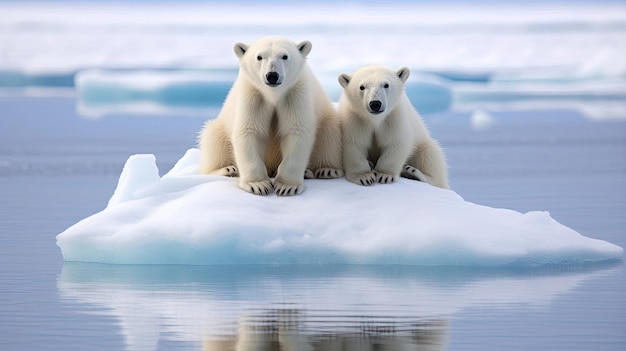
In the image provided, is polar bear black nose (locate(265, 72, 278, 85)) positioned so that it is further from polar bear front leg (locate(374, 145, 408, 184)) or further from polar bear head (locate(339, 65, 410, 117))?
polar bear front leg (locate(374, 145, 408, 184))

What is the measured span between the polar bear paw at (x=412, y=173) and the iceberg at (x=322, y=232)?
0.49 m

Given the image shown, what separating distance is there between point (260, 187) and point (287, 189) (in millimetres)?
165

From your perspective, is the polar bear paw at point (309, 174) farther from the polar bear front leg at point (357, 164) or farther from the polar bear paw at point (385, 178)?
the polar bear paw at point (385, 178)

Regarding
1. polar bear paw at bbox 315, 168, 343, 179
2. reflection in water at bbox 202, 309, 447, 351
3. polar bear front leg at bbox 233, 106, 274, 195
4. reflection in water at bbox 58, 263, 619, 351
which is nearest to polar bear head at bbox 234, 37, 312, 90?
polar bear front leg at bbox 233, 106, 274, 195

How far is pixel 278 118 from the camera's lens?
23.8ft

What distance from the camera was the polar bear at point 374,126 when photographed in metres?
7.36

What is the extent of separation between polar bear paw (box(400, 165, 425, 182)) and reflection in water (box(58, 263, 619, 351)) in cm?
109

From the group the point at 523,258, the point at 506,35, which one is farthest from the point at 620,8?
the point at 523,258

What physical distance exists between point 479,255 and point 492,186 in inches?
205

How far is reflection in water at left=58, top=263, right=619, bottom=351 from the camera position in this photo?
5.24 m

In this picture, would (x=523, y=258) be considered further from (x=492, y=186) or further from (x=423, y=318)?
(x=492, y=186)

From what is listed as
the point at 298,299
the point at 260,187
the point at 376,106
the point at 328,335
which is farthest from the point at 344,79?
the point at 328,335

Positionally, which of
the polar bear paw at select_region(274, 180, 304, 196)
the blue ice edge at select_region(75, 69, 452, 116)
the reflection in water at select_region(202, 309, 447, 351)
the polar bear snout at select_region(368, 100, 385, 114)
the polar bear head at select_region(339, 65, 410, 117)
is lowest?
the reflection in water at select_region(202, 309, 447, 351)

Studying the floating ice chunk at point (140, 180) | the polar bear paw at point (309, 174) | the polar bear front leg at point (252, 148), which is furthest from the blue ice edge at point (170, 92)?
the polar bear front leg at point (252, 148)
